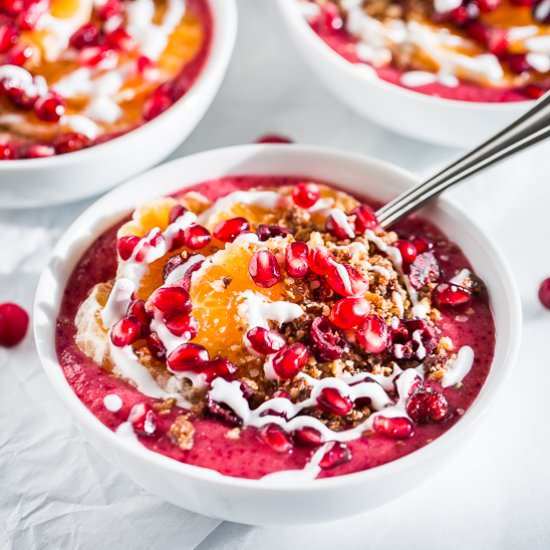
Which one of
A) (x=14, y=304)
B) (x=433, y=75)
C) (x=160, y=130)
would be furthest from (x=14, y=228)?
(x=433, y=75)

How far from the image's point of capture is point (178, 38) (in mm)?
3771

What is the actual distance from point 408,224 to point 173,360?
3.18 ft

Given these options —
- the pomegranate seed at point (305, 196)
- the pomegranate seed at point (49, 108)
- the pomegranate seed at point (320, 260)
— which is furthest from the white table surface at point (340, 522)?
the pomegranate seed at point (305, 196)

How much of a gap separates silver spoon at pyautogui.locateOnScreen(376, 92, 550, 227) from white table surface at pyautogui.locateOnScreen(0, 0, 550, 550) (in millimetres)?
624

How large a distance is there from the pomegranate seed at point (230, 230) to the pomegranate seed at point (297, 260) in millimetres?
201

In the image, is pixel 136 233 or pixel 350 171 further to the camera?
pixel 350 171

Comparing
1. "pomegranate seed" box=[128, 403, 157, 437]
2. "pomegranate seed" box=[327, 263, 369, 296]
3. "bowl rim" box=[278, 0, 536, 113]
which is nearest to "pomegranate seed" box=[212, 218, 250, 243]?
"pomegranate seed" box=[327, 263, 369, 296]

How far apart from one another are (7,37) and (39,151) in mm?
495

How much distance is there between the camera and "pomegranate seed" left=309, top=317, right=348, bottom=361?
8.37 feet

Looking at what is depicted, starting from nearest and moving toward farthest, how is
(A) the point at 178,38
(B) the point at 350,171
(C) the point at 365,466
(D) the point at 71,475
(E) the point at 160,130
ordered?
(C) the point at 365,466 → (D) the point at 71,475 → (B) the point at 350,171 → (E) the point at 160,130 → (A) the point at 178,38

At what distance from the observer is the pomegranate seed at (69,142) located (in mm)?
3361

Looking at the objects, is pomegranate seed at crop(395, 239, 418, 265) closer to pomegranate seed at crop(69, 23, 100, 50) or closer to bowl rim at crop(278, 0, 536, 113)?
bowl rim at crop(278, 0, 536, 113)

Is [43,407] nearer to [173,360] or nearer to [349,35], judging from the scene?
[173,360]

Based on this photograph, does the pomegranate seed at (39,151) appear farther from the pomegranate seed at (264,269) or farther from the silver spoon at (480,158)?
the silver spoon at (480,158)
